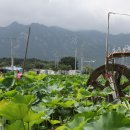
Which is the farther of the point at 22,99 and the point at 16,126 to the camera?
the point at 22,99

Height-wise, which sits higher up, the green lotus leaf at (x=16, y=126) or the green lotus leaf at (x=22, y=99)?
the green lotus leaf at (x=22, y=99)

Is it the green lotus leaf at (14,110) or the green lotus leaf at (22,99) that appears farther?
the green lotus leaf at (22,99)

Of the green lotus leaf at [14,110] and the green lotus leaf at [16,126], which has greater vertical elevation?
the green lotus leaf at [14,110]

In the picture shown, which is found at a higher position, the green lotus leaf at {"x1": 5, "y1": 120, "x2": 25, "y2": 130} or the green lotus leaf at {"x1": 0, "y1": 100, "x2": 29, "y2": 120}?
the green lotus leaf at {"x1": 0, "y1": 100, "x2": 29, "y2": 120}

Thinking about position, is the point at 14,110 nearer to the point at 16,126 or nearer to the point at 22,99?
the point at 16,126

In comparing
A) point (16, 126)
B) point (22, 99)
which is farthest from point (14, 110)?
point (22, 99)

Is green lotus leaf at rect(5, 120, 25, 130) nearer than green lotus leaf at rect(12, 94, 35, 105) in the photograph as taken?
Yes

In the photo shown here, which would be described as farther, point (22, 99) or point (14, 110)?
point (22, 99)

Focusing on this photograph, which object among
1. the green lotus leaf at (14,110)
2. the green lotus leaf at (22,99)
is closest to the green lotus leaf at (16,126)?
the green lotus leaf at (14,110)

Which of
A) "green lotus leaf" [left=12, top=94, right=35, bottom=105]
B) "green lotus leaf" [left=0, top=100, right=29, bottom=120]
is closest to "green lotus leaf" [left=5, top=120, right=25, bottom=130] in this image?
"green lotus leaf" [left=0, top=100, right=29, bottom=120]

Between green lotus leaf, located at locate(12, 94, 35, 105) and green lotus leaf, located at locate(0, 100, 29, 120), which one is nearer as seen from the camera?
green lotus leaf, located at locate(0, 100, 29, 120)

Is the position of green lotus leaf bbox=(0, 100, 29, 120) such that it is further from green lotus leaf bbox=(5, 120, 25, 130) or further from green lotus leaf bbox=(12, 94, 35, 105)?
green lotus leaf bbox=(12, 94, 35, 105)

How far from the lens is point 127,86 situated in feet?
22.6

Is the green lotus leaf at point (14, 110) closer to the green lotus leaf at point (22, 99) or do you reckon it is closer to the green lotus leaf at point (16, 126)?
the green lotus leaf at point (16, 126)
